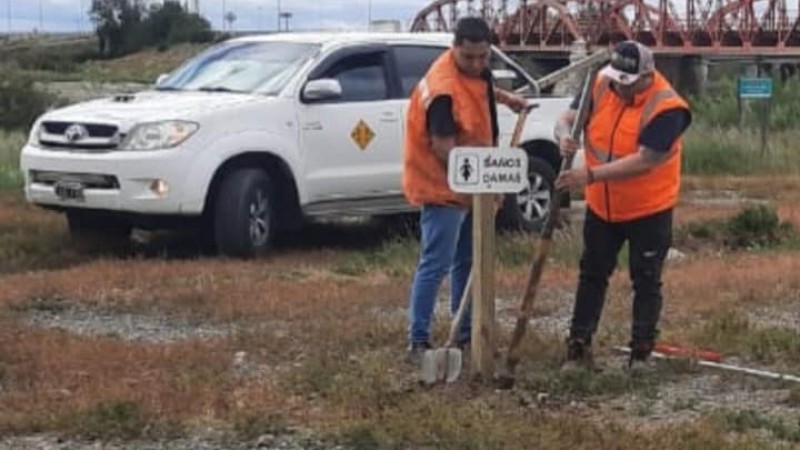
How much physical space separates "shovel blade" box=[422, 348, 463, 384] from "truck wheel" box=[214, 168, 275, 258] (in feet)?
16.3

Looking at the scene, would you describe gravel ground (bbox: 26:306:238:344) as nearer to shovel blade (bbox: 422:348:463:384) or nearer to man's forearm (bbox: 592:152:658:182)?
shovel blade (bbox: 422:348:463:384)

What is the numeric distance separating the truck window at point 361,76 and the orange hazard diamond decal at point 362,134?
0.20 metres

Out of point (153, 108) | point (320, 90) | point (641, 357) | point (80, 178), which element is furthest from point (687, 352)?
point (80, 178)

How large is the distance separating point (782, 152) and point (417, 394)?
17.8m

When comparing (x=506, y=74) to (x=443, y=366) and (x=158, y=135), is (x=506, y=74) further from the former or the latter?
(x=443, y=366)

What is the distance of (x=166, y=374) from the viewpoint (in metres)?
7.95

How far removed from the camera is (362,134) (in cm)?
1333

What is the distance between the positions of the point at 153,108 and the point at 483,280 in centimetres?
544

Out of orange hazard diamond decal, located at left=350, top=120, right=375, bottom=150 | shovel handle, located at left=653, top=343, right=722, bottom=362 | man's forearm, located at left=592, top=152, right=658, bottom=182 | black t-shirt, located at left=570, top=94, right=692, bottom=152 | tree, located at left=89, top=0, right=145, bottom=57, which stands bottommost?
tree, located at left=89, top=0, right=145, bottom=57

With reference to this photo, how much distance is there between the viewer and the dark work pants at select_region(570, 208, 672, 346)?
26.3 ft

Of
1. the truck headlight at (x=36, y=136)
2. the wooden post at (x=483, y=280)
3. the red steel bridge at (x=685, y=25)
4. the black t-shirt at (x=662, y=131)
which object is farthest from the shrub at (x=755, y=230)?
the red steel bridge at (x=685, y=25)

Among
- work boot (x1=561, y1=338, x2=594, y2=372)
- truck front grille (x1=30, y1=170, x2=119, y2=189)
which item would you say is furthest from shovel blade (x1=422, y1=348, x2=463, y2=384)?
truck front grille (x1=30, y1=170, x2=119, y2=189)

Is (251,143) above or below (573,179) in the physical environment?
below

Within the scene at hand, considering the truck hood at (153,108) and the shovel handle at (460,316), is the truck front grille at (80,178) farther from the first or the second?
the shovel handle at (460,316)
